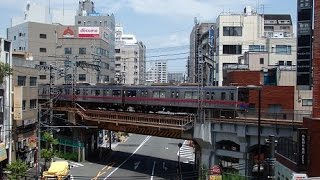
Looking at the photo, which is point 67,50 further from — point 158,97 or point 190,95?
point 190,95

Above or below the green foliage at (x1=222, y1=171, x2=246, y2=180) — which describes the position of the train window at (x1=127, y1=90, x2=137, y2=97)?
above

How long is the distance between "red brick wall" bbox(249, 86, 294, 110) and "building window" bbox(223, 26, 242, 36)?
78.0 feet

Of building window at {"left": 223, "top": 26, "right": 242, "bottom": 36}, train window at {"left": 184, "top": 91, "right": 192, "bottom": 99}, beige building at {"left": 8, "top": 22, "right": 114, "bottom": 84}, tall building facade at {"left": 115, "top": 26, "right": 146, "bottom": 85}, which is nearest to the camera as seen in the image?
train window at {"left": 184, "top": 91, "right": 192, "bottom": 99}

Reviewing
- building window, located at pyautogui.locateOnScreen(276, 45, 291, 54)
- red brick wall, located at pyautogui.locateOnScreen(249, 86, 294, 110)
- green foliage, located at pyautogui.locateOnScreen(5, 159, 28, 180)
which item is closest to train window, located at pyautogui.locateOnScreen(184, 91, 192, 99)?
red brick wall, located at pyautogui.locateOnScreen(249, 86, 294, 110)

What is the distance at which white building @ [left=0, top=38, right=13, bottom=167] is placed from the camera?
40.6 meters

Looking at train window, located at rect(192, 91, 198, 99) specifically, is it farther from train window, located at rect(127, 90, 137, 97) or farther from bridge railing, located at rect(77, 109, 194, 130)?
train window, located at rect(127, 90, 137, 97)

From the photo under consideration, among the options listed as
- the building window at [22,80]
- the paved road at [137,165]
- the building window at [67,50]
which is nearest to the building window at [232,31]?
the paved road at [137,165]

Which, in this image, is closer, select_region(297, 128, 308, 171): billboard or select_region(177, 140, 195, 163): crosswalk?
select_region(297, 128, 308, 171): billboard

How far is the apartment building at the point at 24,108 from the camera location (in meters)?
43.9

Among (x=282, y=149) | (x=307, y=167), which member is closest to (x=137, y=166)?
(x=282, y=149)

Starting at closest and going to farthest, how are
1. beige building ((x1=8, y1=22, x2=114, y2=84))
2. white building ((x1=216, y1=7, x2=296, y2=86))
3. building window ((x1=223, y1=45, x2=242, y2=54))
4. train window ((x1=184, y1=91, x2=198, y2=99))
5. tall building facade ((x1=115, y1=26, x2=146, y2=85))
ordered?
train window ((x1=184, y1=91, x2=198, y2=99)) → white building ((x1=216, y1=7, x2=296, y2=86)) → building window ((x1=223, y1=45, x2=242, y2=54)) → beige building ((x1=8, y1=22, x2=114, y2=84)) → tall building facade ((x1=115, y1=26, x2=146, y2=85))

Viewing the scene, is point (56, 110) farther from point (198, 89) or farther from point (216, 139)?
point (216, 139)

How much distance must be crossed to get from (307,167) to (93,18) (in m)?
96.4

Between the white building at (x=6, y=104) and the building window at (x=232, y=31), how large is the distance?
3513 cm
